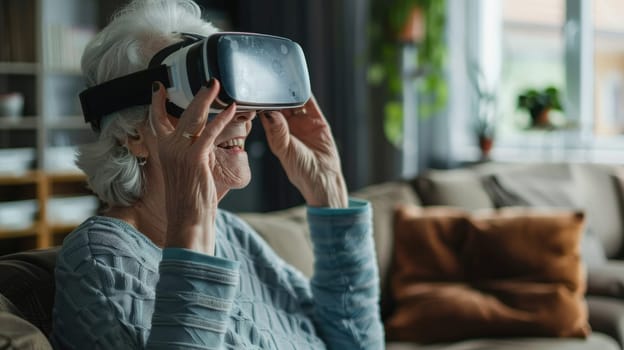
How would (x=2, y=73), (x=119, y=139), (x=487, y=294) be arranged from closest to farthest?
1. (x=119, y=139)
2. (x=487, y=294)
3. (x=2, y=73)

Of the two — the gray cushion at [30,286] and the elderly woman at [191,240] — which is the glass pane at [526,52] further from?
the gray cushion at [30,286]

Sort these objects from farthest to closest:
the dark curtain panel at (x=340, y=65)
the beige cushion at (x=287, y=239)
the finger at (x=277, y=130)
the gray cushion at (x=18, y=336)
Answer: the dark curtain panel at (x=340, y=65)
the beige cushion at (x=287, y=239)
the finger at (x=277, y=130)
the gray cushion at (x=18, y=336)

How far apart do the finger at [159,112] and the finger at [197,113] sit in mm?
50

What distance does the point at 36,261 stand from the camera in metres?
1.19

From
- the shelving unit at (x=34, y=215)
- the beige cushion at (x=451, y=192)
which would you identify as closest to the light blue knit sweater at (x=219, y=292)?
the beige cushion at (x=451, y=192)

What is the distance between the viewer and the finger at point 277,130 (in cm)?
134

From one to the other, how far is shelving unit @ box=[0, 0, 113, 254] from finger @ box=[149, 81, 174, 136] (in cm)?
300

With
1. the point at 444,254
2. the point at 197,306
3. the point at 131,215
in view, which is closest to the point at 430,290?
the point at 444,254

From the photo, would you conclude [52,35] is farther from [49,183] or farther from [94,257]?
[94,257]

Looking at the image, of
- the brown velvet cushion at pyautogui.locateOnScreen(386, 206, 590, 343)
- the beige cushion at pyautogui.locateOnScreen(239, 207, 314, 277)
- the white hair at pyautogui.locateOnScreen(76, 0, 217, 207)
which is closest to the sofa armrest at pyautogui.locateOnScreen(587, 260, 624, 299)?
the brown velvet cushion at pyautogui.locateOnScreen(386, 206, 590, 343)

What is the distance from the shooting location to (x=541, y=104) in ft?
11.3

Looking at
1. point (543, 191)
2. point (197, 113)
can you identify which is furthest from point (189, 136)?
point (543, 191)

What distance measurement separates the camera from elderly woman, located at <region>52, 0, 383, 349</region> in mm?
893

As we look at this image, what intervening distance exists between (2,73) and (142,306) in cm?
332
